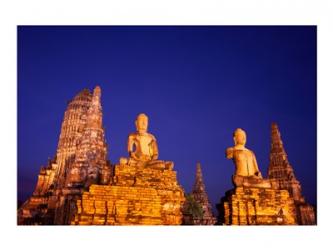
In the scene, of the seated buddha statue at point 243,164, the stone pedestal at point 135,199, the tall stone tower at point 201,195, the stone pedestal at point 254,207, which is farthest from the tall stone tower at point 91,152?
the stone pedestal at point 254,207

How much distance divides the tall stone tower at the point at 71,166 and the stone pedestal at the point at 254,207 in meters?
12.5

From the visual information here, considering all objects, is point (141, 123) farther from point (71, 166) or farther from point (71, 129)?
point (71, 129)

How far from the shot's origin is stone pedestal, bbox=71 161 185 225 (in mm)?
10109

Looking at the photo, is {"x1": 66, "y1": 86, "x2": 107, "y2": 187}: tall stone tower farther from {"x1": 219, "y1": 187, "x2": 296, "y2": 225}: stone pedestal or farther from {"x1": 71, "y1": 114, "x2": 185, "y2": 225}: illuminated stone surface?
{"x1": 219, "y1": 187, "x2": 296, "y2": 225}: stone pedestal

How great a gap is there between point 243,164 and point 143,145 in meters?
2.68

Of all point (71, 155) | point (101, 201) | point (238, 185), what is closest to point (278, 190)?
point (238, 185)

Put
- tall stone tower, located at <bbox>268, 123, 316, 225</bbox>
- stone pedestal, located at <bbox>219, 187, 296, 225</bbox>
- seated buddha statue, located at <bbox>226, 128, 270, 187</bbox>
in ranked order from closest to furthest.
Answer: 1. stone pedestal, located at <bbox>219, 187, 296, 225</bbox>
2. seated buddha statue, located at <bbox>226, 128, 270, 187</bbox>
3. tall stone tower, located at <bbox>268, 123, 316, 225</bbox>

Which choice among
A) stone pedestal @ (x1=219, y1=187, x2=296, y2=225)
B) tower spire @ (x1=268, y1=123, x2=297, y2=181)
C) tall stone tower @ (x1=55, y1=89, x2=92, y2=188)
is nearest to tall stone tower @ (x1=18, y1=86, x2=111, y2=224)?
tall stone tower @ (x1=55, y1=89, x2=92, y2=188)

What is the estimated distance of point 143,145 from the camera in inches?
463

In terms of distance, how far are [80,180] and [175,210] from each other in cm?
1595

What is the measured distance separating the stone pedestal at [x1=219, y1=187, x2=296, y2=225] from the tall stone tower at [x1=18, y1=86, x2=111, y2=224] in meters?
12.5
